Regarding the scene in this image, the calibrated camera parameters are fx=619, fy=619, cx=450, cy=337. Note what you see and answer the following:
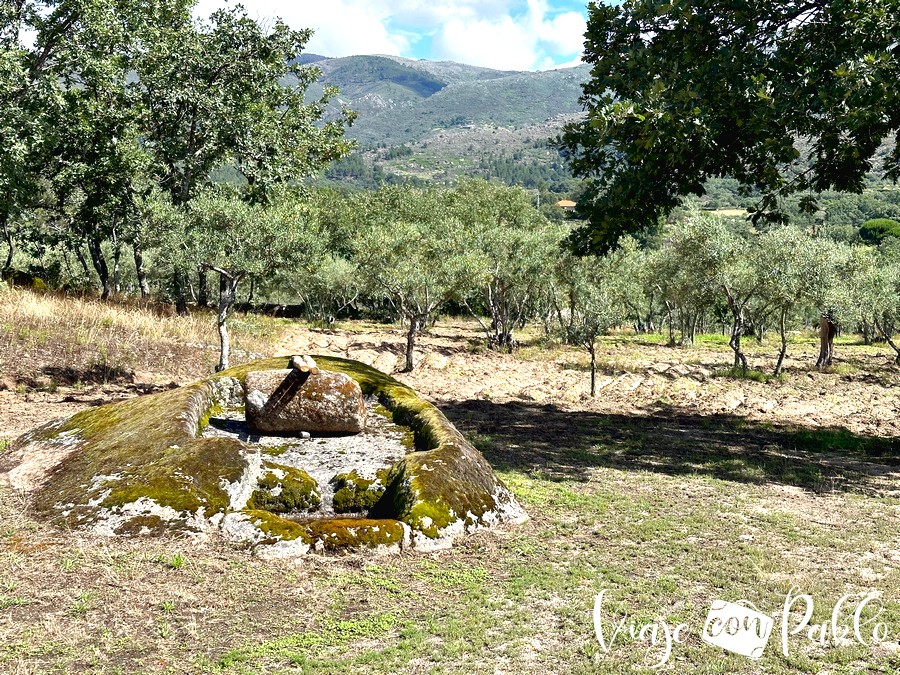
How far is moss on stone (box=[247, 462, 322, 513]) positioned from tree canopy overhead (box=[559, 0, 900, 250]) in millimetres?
8134

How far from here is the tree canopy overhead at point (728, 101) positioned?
11.1 meters

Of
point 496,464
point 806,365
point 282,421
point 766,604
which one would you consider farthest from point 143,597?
point 806,365

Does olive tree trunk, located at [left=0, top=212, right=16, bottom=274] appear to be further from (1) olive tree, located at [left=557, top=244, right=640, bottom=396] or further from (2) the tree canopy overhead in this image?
(1) olive tree, located at [left=557, top=244, right=640, bottom=396]

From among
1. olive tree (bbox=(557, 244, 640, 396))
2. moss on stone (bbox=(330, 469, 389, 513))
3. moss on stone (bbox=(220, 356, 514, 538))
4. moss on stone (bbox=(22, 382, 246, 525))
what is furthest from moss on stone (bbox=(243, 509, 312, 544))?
olive tree (bbox=(557, 244, 640, 396))

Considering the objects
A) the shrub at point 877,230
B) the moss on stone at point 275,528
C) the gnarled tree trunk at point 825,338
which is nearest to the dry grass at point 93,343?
the moss on stone at point 275,528

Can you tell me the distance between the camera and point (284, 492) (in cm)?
832

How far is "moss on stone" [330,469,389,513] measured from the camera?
8477 mm

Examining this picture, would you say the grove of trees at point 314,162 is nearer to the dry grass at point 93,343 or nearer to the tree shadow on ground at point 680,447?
the dry grass at point 93,343

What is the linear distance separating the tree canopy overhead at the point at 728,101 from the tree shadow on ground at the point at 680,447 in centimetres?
503

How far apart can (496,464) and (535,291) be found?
28.0 m

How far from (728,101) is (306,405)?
9813 millimetres

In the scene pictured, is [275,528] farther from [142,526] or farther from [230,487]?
[142,526]

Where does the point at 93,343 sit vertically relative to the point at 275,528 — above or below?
above

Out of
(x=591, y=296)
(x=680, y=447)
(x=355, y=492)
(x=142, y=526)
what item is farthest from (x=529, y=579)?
(x=591, y=296)
